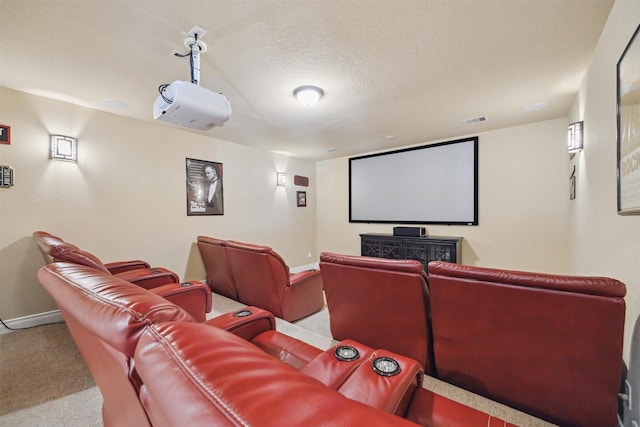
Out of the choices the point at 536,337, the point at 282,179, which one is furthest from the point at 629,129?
the point at 282,179

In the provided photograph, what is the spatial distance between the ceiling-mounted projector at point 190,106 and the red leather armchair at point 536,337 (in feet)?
6.37

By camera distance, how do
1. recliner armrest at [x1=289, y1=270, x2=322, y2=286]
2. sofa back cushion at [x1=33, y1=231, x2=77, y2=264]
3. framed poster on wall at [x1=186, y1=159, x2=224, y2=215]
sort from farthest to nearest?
framed poster on wall at [x1=186, y1=159, x2=224, y2=215] < recliner armrest at [x1=289, y1=270, x2=322, y2=286] < sofa back cushion at [x1=33, y1=231, x2=77, y2=264]

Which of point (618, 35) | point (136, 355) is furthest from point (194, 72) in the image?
point (618, 35)

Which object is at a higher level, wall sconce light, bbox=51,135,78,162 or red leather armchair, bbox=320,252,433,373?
wall sconce light, bbox=51,135,78,162

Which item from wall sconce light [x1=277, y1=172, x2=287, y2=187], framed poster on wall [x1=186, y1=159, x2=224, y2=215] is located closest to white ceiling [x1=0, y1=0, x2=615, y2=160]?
framed poster on wall [x1=186, y1=159, x2=224, y2=215]

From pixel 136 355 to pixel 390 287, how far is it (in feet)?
5.10

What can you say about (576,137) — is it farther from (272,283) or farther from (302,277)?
(272,283)

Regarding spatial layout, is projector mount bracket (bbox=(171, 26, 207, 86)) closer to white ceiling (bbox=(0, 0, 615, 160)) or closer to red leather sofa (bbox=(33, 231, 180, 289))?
white ceiling (bbox=(0, 0, 615, 160))

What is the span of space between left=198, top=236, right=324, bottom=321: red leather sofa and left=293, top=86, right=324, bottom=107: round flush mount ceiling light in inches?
63.6

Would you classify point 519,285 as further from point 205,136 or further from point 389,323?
point 205,136

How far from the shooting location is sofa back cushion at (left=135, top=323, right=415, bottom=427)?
14.4 inches

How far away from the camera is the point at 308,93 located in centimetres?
279

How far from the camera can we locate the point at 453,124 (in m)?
4.02

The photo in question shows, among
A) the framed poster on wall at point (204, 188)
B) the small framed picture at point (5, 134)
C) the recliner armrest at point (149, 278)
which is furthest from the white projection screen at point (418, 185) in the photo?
the small framed picture at point (5, 134)
